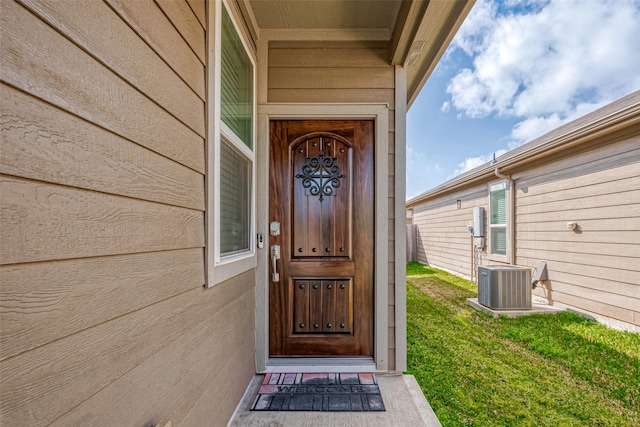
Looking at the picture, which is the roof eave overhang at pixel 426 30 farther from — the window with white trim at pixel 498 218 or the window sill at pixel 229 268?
the window with white trim at pixel 498 218

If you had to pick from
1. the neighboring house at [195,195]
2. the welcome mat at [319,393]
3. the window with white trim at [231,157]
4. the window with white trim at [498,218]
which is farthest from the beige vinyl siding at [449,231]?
the window with white trim at [231,157]

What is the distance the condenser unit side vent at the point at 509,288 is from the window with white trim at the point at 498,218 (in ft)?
5.16

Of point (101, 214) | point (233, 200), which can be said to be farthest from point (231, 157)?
point (101, 214)

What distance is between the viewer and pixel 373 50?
2.32 metres

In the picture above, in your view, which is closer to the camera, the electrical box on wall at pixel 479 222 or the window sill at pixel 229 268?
the window sill at pixel 229 268

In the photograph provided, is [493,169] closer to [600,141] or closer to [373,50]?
[600,141]

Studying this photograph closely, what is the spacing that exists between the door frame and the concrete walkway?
14.0 inches

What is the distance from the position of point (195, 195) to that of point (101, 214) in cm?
53

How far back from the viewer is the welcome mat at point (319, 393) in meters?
1.87

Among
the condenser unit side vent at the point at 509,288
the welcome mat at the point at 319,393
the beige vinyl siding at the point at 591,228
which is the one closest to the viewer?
the welcome mat at the point at 319,393

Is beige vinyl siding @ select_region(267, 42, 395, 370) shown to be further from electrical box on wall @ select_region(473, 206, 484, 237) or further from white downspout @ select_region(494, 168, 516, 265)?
electrical box on wall @ select_region(473, 206, 484, 237)

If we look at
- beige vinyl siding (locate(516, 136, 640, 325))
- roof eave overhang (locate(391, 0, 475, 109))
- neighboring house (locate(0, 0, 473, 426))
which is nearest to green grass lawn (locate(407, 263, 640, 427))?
beige vinyl siding (locate(516, 136, 640, 325))

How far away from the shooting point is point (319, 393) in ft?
6.60

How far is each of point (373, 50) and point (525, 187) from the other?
3.94 m
